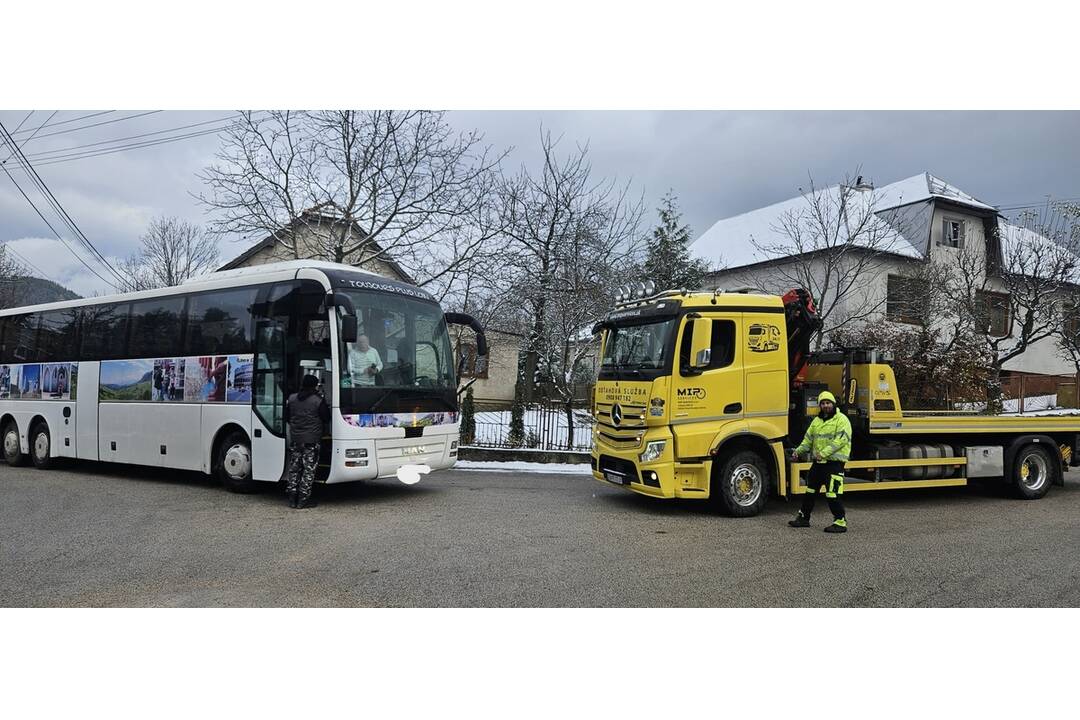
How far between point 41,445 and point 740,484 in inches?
530

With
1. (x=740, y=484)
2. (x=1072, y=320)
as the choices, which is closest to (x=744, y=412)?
(x=740, y=484)

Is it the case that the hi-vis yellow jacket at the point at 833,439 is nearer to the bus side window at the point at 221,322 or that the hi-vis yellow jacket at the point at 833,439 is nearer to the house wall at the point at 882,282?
the bus side window at the point at 221,322

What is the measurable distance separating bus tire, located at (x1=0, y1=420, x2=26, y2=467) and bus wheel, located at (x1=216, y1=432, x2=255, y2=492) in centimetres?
686

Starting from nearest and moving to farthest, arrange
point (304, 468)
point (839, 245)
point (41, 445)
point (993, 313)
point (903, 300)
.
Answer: point (304, 468)
point (41, 445)
point (839, 245)
point (903, 300)
point (993, 313)

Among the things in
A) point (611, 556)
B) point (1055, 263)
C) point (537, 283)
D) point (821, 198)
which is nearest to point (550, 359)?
point (537, 283)

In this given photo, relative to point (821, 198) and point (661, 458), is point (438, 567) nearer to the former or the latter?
point (661, 458)

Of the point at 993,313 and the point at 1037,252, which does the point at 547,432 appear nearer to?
the point at 993,313

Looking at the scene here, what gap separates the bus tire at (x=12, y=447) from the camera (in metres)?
15.0

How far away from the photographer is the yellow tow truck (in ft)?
30.5

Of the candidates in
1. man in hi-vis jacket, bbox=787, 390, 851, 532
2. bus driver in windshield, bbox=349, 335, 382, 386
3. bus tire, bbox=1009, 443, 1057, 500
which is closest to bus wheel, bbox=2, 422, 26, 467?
bus driver in windshield, bbox=349, 335, 382, 386

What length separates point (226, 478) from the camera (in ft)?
36.3

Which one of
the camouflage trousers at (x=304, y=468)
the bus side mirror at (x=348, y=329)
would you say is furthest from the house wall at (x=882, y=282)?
the camouflage trousers at (x=304, y=468)

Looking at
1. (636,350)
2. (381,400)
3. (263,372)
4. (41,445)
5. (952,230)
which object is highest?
(952,230)

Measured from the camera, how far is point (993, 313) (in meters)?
24.3
